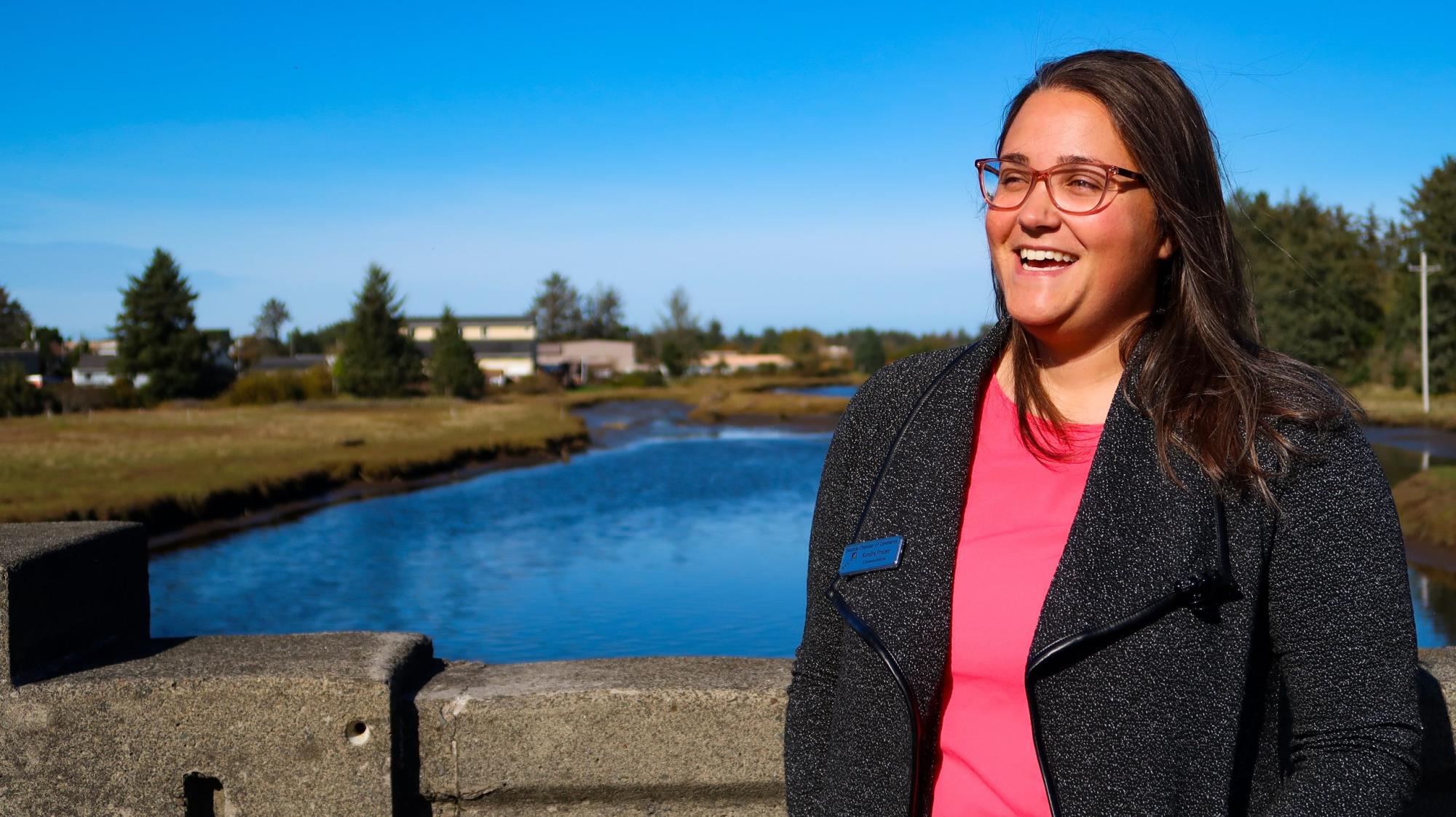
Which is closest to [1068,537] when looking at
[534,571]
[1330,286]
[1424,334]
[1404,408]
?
[534,571]

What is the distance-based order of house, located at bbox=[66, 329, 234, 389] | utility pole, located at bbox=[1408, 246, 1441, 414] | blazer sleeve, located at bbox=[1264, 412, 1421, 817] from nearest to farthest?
1. blazer sleeve, located at bbox=[1264, 412, 1421, 817]
2. utility pole, located at bbox=[1408, 246, 1441, 414]
3. house, located at bbox=[66, 329, 234, 389]

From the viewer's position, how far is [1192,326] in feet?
5.88

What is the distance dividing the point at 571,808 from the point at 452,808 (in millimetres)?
226

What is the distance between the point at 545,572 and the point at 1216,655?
1790cm

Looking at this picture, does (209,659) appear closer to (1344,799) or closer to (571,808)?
(571,808)

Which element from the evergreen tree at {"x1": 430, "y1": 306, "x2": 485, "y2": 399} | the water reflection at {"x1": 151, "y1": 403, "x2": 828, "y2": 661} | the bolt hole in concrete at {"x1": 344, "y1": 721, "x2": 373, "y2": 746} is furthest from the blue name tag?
the evergreen tree at {"x1": 430, "y1": 306, "x2": 485, "y2": 399}

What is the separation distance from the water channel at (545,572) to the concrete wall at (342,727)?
5.98 meters

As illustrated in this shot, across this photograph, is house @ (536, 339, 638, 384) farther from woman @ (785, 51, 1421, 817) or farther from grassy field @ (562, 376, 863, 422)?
woman @ (785, 51, 1421, 817)

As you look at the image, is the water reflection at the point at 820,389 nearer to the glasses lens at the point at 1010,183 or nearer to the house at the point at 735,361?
the house at the point at 735,361

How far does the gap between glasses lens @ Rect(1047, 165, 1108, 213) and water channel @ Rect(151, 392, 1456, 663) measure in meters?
6.88

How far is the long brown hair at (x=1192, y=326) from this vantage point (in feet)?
5.37

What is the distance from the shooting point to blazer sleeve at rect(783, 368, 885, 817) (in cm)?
187

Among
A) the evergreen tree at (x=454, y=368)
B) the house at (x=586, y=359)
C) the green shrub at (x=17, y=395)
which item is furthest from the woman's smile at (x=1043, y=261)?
the house at (x=586, y=359)

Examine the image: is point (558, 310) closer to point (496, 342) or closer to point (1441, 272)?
point (496, 342)
